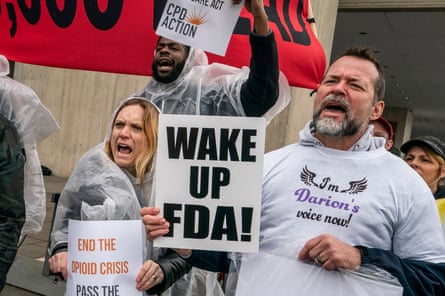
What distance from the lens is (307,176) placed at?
1549 millimetres

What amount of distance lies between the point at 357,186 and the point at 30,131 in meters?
1.55

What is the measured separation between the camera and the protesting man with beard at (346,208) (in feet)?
4.62

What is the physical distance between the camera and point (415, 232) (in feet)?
4.71

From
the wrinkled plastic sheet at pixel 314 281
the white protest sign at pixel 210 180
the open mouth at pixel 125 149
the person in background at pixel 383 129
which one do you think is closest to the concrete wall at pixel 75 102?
the person in background at pixel 383 129

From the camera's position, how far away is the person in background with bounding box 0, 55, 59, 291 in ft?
6.29

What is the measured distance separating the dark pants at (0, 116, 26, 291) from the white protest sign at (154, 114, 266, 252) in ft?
2.37

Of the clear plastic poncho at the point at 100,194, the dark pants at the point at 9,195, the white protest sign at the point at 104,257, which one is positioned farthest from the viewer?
the dark pants at the point at 9,195

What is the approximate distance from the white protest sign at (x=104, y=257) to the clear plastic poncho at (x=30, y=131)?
68 cm

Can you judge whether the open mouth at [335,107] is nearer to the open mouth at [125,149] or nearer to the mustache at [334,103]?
the mustache at [334,103]

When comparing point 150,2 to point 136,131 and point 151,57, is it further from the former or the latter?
point 136,131

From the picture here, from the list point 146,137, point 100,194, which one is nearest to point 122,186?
point 100,194

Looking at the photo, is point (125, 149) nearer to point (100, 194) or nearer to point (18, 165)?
point (100, 194)

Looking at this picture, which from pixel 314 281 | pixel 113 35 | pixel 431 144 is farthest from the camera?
pixel 431 144

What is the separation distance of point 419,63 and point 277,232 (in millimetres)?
12713
